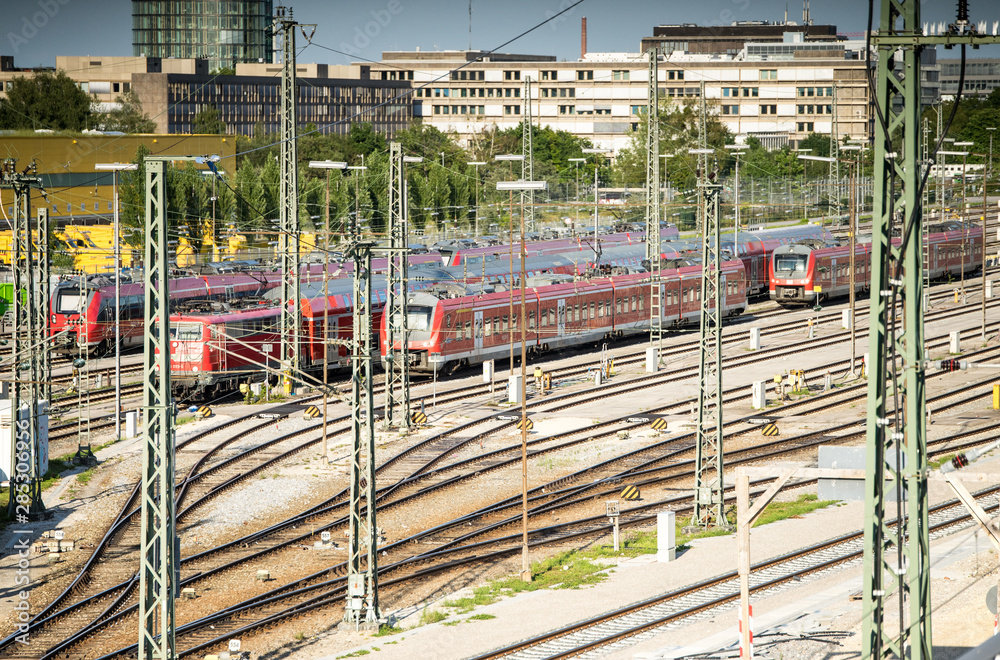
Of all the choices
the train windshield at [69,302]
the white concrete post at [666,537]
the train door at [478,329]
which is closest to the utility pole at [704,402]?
the white concrete post at [666,537]

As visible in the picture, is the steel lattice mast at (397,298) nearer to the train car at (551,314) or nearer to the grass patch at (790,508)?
the train car at (551,314)

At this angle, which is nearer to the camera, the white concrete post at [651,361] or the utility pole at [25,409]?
the utility pole at [25,409]

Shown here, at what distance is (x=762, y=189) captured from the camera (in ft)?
362

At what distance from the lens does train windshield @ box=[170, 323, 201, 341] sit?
40.8 meters

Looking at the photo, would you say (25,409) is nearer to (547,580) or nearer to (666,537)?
(547,580)

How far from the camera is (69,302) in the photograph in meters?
50.1

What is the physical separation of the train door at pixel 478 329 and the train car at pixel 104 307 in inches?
321

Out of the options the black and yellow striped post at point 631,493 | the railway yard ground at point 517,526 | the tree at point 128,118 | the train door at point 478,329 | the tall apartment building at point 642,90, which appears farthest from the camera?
the tall apartment building at point 642,90

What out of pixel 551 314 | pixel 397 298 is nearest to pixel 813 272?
pixel 551 314

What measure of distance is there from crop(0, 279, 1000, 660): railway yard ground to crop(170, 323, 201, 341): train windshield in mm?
2708

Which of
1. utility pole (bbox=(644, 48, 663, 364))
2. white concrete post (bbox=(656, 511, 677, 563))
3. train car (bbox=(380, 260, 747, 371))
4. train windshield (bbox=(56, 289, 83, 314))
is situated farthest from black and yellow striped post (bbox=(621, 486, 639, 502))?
train windshield (bbox=(56, 289, 83, 314))

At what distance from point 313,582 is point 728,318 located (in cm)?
4011

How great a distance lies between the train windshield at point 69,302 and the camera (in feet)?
164

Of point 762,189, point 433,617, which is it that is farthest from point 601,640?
point 762,189
